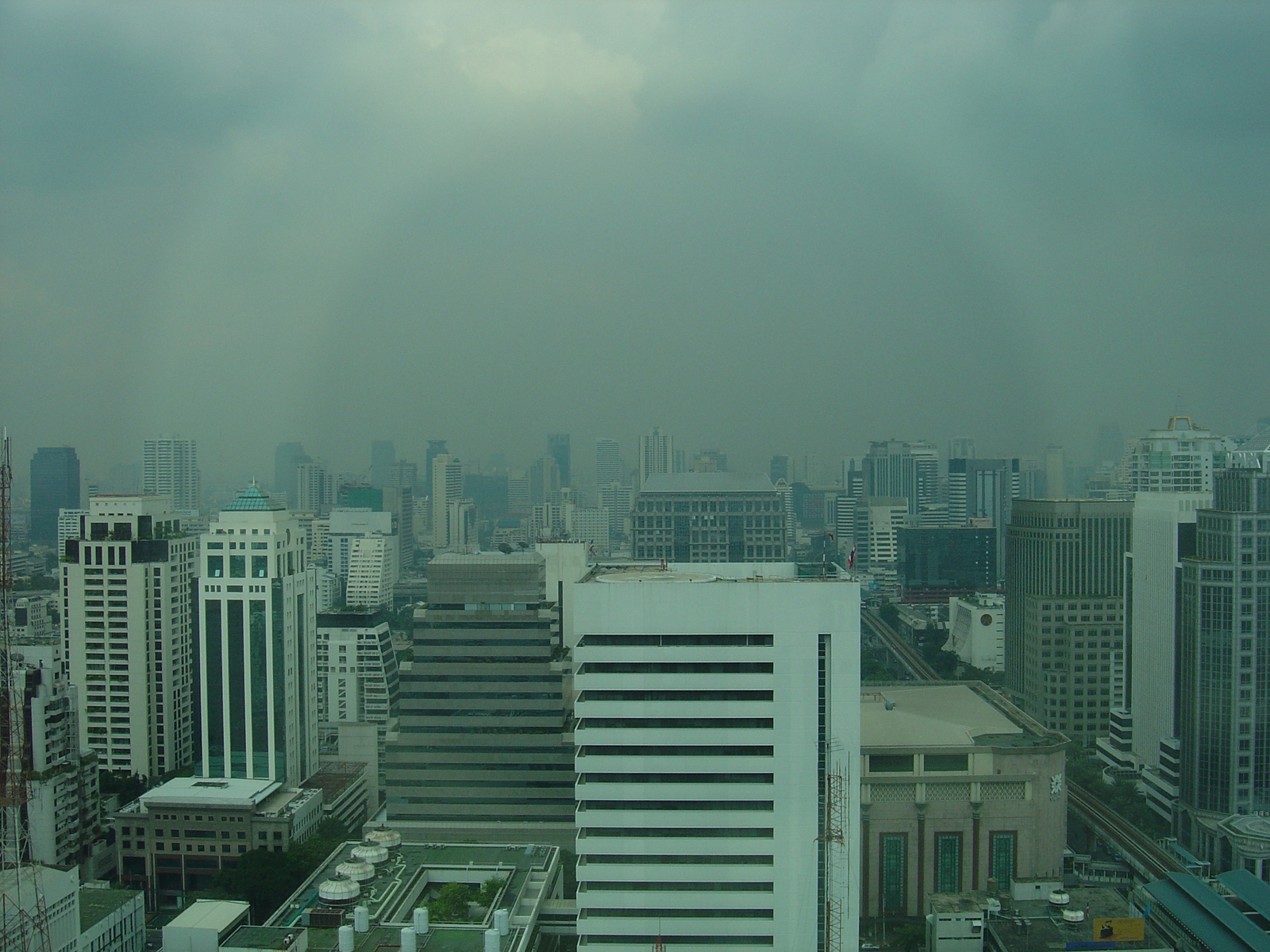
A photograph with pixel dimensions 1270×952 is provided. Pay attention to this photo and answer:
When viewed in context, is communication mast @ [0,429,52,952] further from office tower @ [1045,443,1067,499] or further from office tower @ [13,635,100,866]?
office tower @ [1045,443,1067,499]

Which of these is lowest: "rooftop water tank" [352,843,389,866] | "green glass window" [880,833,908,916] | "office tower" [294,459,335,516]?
"green glass window" [880,833,908,916]

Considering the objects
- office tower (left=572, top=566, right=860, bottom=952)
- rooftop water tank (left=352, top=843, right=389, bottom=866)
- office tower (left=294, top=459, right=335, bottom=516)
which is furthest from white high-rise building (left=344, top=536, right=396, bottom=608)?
office tower (left=572, top=566, right=860, bottom=952)

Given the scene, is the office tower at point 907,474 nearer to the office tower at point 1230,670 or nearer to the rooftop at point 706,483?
the rooftop at point 706,483

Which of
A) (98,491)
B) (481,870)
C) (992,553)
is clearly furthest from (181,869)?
(992,553)

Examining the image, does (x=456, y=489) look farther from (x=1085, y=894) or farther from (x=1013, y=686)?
(x=1085, y=894)

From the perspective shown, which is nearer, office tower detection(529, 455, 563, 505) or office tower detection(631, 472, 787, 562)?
office tower detection(529, 455, 563, 505)
